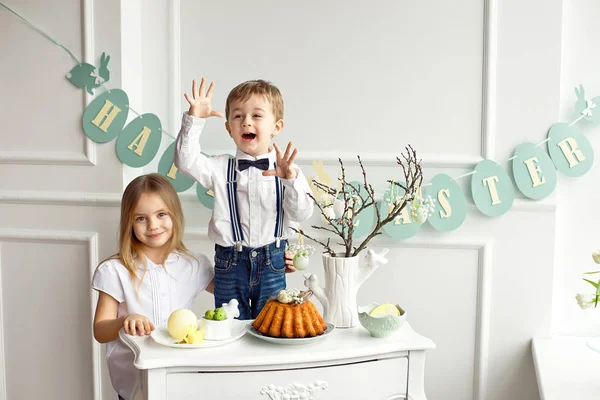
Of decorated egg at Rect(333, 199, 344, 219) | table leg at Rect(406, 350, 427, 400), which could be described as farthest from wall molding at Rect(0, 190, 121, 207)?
table leg at Rect(406, 350, 427, 400)

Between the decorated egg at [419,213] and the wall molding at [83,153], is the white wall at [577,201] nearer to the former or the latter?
the decorated egg at [419,213]

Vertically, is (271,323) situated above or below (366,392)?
above

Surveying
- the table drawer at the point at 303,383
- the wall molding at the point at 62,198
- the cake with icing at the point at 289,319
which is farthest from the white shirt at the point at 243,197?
the wall molding at the point at 62,198

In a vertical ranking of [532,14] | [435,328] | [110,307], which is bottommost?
[435,328]

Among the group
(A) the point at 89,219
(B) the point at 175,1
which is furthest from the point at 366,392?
(B) the point at 175,1

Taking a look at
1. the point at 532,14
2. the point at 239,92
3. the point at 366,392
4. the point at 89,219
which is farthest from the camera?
the point at 89,219

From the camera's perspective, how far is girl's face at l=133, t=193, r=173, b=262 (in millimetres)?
1759

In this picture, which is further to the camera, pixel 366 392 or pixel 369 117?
pixel 369 117

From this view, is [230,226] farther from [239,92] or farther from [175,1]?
[175,1]

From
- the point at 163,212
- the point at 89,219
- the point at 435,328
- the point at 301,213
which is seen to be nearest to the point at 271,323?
the point at 301,213

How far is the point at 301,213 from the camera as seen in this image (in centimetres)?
168

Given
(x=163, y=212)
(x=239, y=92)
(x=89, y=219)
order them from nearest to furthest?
(x=239, y=92) → (x=163, y=212) → (x=89, y=219)

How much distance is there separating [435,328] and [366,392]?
87cm

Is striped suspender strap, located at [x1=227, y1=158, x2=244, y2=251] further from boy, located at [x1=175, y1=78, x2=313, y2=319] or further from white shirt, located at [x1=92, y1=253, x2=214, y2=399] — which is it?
white shirt, located at [x1=92, y1=253, x2=214, y2=399]
